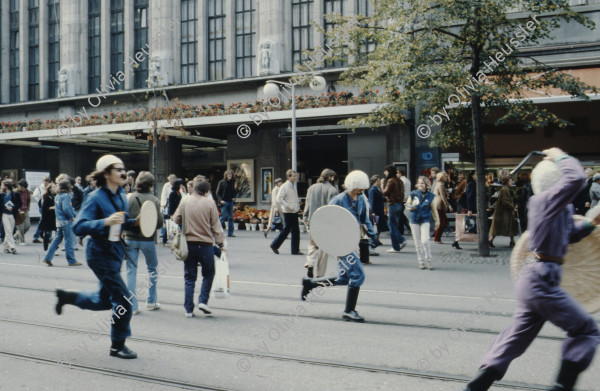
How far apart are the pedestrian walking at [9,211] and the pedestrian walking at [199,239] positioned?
31.0 ft

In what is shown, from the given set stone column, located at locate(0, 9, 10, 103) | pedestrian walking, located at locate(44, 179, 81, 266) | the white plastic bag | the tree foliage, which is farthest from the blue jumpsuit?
stone column, located at locate(0, 9, 10, 103)

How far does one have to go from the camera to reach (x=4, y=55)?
104ft

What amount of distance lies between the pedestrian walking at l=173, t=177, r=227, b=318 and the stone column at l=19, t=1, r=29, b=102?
2797 centimetres

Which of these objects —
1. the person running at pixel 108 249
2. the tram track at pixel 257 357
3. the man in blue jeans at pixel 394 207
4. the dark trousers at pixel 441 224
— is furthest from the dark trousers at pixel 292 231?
the person running at pixel 108 249

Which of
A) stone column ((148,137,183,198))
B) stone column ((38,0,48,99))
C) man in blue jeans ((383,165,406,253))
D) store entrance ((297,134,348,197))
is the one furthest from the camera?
stone column ((38,0,48,99))

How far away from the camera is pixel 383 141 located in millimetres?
22078

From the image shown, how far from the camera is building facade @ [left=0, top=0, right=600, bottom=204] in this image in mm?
20281

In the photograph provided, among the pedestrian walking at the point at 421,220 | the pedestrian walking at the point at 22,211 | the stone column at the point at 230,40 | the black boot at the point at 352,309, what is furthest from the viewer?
the stone column at the point at 230,40

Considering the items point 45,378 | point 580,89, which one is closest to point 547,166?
point 45,378

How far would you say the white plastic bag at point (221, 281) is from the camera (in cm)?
705

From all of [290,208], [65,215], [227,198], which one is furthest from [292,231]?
[65,215]

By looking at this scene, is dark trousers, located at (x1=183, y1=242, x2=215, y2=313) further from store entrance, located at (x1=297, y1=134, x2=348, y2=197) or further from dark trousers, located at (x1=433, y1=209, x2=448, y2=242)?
store entrance, located at (x1=297, y1=134, x2=348, y2=197)

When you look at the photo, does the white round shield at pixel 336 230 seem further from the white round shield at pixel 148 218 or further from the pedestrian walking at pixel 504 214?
the pedestrian walking at pixel 504 214

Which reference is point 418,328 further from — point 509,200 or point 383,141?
point 383,141
